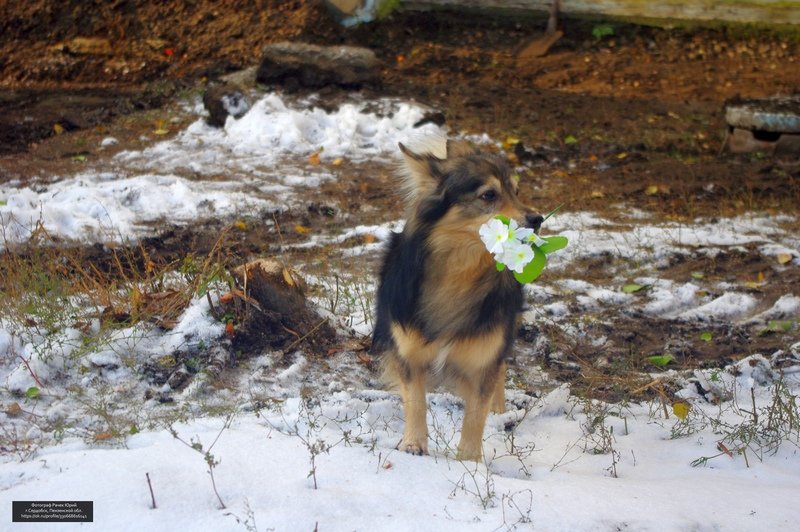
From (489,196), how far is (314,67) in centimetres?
687

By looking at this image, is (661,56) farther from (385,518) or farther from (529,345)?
(385,518)

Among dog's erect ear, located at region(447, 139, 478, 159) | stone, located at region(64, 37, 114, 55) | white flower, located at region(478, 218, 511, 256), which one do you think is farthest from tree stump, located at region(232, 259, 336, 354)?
stone, located at region(64, 37, 114, 55)

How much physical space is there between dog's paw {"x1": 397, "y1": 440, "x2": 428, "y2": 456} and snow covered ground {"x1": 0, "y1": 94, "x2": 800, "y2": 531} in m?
0.09

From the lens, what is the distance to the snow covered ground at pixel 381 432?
385cm

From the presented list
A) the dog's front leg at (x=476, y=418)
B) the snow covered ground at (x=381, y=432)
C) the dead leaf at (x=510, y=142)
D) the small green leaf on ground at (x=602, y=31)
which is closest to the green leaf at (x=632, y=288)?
the snow covered ground at (x=381, y=432)

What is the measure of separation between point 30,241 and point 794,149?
23.8 ft

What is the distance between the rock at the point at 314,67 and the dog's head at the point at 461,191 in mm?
6475

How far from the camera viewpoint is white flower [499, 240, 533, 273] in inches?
161

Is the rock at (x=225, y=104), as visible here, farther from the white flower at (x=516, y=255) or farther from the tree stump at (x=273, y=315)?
the white flower at (x=516, y=255)

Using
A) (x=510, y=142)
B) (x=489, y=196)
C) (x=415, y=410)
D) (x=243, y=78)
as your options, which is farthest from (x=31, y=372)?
(x=243, y=78)

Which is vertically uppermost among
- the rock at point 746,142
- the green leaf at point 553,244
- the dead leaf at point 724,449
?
the green leaf at point 553,244

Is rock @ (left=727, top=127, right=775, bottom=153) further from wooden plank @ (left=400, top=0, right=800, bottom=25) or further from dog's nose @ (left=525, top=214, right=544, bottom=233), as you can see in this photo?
dog's nose @ (left=525, top=214, right=544, bottom=233)

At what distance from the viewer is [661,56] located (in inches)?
484

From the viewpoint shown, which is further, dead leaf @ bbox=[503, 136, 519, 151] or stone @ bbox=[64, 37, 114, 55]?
stone @ bbox=[64, 37, 114, 55]
